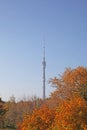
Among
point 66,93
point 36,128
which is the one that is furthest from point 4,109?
point 36,128

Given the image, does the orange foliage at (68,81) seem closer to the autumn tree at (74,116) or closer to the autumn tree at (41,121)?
the autumn tree at (41,121)

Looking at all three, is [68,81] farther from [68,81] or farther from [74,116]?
[74,116]

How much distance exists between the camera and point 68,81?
5694 cm

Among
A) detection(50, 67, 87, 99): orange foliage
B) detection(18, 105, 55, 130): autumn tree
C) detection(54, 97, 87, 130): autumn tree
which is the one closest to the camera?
detection(54, 97, 87, 130): autumn tree

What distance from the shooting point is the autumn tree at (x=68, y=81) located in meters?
54.2

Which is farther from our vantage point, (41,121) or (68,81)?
(68,81)

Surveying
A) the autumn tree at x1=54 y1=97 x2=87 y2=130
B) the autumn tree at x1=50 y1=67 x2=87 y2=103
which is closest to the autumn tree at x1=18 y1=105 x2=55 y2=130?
the autumn tree at x1=54 y1=97 x2=87 y2=130

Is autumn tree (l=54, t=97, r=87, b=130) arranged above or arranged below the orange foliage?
below

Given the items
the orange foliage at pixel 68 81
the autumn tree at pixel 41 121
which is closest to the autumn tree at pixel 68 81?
the orange foliage at pixel 68 81

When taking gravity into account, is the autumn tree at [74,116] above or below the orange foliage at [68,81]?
below

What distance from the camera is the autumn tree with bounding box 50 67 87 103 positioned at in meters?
54.2

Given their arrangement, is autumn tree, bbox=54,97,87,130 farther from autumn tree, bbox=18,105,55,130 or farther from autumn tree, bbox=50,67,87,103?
autumn tree, bbox=50,67,87,103

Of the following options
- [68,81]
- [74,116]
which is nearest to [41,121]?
[74,116]

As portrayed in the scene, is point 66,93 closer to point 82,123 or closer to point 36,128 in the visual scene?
point 36,128
